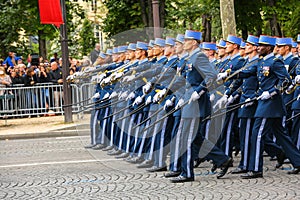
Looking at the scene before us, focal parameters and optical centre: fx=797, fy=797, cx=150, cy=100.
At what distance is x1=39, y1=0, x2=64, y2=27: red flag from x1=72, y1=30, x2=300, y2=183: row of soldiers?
5.74 metres

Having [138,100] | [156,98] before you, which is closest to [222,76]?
[156,98]

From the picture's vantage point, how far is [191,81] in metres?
10.8

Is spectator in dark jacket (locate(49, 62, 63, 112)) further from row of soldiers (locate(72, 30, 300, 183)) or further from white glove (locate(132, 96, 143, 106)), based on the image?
white glove (locate(132, 96, 143, 106))

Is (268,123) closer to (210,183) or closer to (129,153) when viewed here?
(210,183)

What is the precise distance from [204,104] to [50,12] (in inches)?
390

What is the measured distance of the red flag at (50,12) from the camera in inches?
780

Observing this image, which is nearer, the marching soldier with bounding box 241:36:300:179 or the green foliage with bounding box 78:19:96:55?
the marching soldier with bounding box 241:36:300:179

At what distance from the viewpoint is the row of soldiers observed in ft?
35.3

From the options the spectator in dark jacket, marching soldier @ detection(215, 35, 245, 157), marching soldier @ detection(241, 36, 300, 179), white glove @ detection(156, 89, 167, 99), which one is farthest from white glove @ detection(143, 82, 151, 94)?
the spectator in dark jacket

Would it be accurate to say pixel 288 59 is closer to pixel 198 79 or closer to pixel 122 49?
pixel 198 79

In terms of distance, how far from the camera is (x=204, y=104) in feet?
35.5

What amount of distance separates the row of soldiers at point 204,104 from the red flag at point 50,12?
5741mm

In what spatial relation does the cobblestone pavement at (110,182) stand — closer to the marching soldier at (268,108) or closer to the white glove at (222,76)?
the marching soldier at (268,108)

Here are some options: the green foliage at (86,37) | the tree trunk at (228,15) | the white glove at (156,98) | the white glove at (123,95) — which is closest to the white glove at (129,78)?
the white glove at (123,95)
